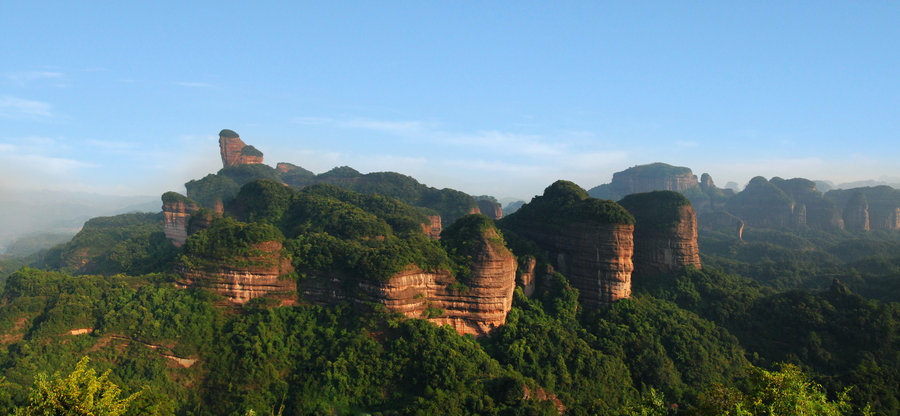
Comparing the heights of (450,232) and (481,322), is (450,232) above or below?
above

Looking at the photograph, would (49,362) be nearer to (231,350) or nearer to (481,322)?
(231,350)

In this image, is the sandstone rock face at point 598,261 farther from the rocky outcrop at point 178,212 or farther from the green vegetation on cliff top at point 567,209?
the rocky outcrop at point 178,212

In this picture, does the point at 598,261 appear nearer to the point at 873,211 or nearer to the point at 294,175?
the point at 294,175

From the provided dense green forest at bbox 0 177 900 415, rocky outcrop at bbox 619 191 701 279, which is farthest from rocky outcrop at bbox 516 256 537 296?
rocky outcrop at bbox 619 191 701 279

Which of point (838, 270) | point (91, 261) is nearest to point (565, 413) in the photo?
point (838, 270)

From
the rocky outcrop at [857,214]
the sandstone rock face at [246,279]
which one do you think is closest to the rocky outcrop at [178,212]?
the sandstone rock face at [246,279]
